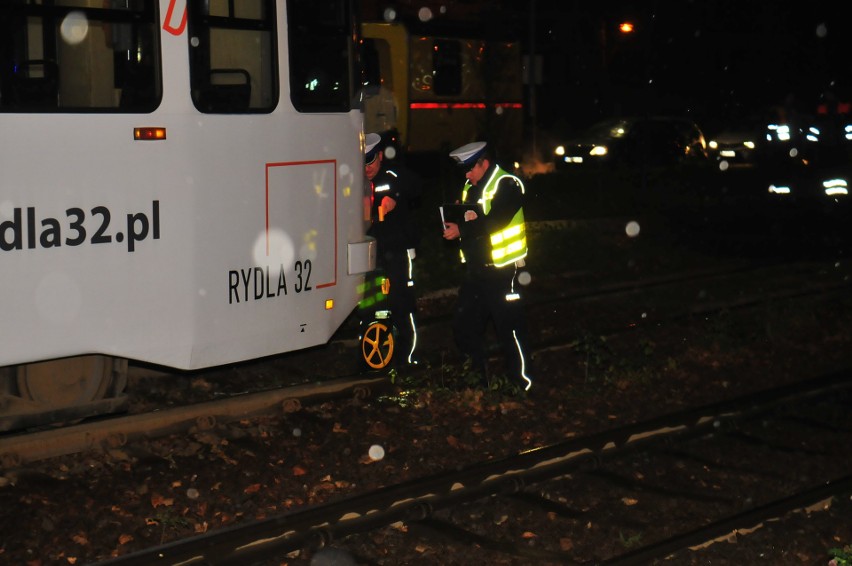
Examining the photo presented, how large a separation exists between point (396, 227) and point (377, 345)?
0.94 metres

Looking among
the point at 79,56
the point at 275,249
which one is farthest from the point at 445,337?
the point at 79,56

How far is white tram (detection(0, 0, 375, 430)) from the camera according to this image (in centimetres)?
620

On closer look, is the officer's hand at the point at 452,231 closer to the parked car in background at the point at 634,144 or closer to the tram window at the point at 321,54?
the tram window at the point at 321,54

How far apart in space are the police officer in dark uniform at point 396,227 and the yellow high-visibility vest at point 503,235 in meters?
0.75

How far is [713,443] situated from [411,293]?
2718 millimetres

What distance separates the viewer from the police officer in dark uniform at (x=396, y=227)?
29.3 ft

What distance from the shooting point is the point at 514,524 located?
632 cm

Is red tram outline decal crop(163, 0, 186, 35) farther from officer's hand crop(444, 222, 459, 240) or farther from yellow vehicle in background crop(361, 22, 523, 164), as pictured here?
yellow vehicle in background crop(361, 22, 523, 164)

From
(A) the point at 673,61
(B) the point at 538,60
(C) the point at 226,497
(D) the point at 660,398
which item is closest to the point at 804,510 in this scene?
(D) the point at 660,398

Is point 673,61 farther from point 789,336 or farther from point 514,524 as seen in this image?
point 514,524

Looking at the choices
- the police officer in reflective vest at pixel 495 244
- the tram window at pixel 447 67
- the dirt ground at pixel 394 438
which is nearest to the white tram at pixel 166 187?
the dirt ground at pixel 394 438

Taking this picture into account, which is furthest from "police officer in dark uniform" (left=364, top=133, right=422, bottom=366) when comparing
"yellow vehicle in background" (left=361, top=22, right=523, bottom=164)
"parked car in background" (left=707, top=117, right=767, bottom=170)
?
"parked car in background" (left=707, top=117, right=767, bottom=170)

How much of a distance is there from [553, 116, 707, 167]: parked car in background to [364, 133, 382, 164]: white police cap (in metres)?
19.2

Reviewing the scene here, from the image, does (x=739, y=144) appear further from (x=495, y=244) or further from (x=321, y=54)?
(x=321, y=54)
